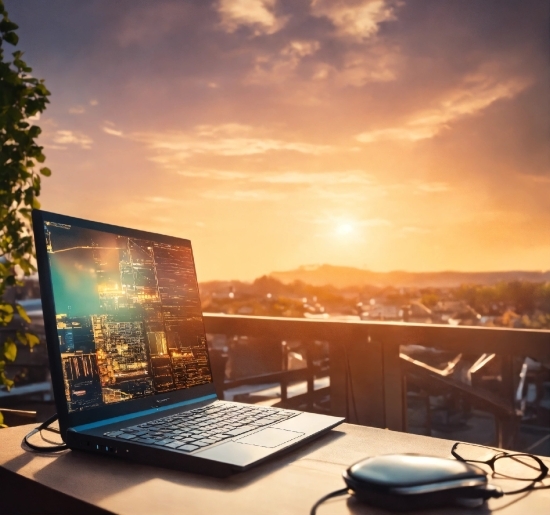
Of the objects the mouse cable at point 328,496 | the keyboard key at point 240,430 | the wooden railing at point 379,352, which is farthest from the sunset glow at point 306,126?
the mouse cable at point 328,496

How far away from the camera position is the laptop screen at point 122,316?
2.68ft

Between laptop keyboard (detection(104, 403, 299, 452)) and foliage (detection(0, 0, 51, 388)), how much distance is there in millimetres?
950

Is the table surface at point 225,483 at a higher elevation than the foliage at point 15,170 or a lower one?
lower

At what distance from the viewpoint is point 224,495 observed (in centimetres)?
62

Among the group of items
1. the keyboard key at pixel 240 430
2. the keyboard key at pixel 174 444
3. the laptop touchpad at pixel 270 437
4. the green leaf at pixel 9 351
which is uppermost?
the green leaf at pixel 9 351

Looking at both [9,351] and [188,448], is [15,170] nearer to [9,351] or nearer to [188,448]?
[9,351]

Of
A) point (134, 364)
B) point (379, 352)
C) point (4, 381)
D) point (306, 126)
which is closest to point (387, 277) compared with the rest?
point (306, 126)

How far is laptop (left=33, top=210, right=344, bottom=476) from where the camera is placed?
29.9 inches

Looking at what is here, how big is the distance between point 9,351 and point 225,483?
1.26 meters

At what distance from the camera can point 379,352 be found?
2100 millimetres

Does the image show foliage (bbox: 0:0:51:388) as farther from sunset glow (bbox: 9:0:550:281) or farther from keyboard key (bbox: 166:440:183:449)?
sunset glow (bbox: 9:0:550:281)

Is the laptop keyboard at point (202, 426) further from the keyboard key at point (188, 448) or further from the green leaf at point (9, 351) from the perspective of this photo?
the green leaf at point (9, 351)

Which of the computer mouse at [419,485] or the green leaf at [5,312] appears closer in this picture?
the computer mouse at [419,485]

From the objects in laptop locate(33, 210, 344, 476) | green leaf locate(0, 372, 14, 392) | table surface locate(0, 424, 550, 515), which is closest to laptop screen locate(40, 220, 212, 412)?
laptop locate(33, 210, 344, 476)
